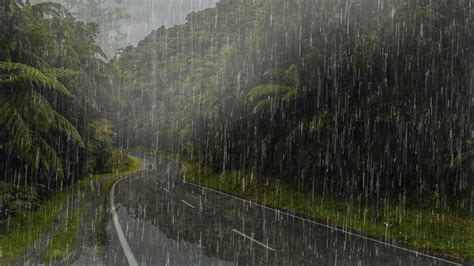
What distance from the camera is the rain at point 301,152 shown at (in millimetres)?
8586

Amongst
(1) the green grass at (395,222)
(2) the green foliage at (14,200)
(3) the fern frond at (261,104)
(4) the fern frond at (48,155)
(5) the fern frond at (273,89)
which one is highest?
(5) the fern frond at (273,89)

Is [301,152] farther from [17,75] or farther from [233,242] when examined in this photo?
[17,75]

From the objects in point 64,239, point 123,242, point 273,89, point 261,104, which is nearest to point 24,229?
point 64,239

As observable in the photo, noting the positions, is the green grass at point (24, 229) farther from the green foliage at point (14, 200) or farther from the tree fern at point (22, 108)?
the tree fern at point (22, 108)

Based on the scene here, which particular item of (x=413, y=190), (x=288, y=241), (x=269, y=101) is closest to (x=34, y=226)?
(x=288, y=241)

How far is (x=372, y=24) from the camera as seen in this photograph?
43.2 ft

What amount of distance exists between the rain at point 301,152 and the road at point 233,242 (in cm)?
6

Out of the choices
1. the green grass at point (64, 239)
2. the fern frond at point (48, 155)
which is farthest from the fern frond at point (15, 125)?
the green grass at point (64, 239)

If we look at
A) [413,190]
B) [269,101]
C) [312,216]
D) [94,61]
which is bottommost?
[312,216]

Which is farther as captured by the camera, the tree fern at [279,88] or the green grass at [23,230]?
the tree fern at [279,88]

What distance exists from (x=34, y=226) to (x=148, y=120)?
54.2 metres

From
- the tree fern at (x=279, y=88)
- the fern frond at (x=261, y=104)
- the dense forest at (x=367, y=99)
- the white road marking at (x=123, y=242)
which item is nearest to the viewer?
the white road marking at (x=123, y=242)

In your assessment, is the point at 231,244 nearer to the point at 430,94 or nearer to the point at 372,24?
the point at 430,94

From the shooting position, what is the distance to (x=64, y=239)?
28.4ft
